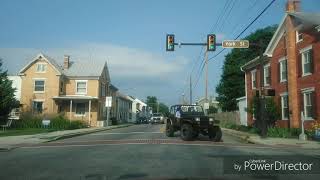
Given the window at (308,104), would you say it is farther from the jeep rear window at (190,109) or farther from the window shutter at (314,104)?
the jeep rear window at (190,109)

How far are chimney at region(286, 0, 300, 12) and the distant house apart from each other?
27.8 metres

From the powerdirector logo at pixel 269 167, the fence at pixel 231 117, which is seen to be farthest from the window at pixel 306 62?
the fence at pixel 231 117

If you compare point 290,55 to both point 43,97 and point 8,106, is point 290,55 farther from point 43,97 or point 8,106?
point 43,97

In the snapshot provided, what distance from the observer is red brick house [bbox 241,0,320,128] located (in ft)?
89.1

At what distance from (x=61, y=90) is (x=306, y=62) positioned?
33.6 m

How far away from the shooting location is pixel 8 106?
130 ft

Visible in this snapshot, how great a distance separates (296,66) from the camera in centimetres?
3002

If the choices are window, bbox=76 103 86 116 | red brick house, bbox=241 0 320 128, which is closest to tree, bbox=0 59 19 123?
window, bbox=76 103 86 116

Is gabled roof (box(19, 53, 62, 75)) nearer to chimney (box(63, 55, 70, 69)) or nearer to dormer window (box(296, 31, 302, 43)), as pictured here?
chimney (box(63, 55, 70, 69))

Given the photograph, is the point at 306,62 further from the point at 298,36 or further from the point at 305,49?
the point at 298,36

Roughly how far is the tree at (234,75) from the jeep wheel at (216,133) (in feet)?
126

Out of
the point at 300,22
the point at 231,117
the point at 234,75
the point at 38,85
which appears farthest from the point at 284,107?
the point at 38,85

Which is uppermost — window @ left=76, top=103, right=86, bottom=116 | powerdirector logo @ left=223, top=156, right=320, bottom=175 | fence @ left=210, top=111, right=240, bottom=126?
window @ left=76, top=103, right=86, bottom=116

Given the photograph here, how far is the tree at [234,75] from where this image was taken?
199 ft
